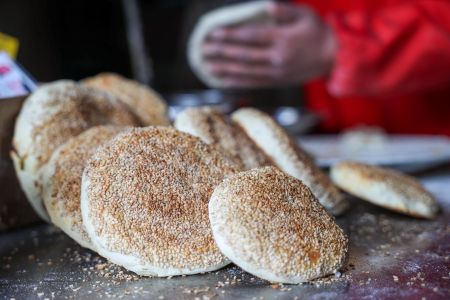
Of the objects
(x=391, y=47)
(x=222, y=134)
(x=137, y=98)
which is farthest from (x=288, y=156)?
(x=391, y=47)

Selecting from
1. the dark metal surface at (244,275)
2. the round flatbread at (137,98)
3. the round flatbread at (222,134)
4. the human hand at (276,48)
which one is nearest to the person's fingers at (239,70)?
the human hand at (276,48)

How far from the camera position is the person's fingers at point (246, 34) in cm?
215

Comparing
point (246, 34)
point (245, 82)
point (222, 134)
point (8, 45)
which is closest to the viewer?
point (222, 134)

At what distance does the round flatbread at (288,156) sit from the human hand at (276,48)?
0.90 meters

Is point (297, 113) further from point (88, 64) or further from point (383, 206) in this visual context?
point (88, 64)

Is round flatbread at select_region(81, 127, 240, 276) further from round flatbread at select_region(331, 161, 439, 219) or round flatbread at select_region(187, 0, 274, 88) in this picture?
round flatbread at select_region(187, 0, 274, 88)

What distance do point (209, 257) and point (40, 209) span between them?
0.45 metres

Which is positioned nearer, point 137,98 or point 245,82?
point 137,98

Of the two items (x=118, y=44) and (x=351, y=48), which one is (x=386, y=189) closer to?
(x=351, y=48)

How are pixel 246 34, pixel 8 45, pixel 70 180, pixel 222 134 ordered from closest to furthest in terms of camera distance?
pixel 70 180
pixel 222 134
pixel 8 45
pixel 246 34

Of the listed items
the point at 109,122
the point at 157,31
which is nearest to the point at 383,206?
the point at 109,122

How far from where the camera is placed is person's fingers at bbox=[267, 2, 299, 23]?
211cm

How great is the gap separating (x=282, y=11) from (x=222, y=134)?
3.48ft

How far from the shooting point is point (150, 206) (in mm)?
970
